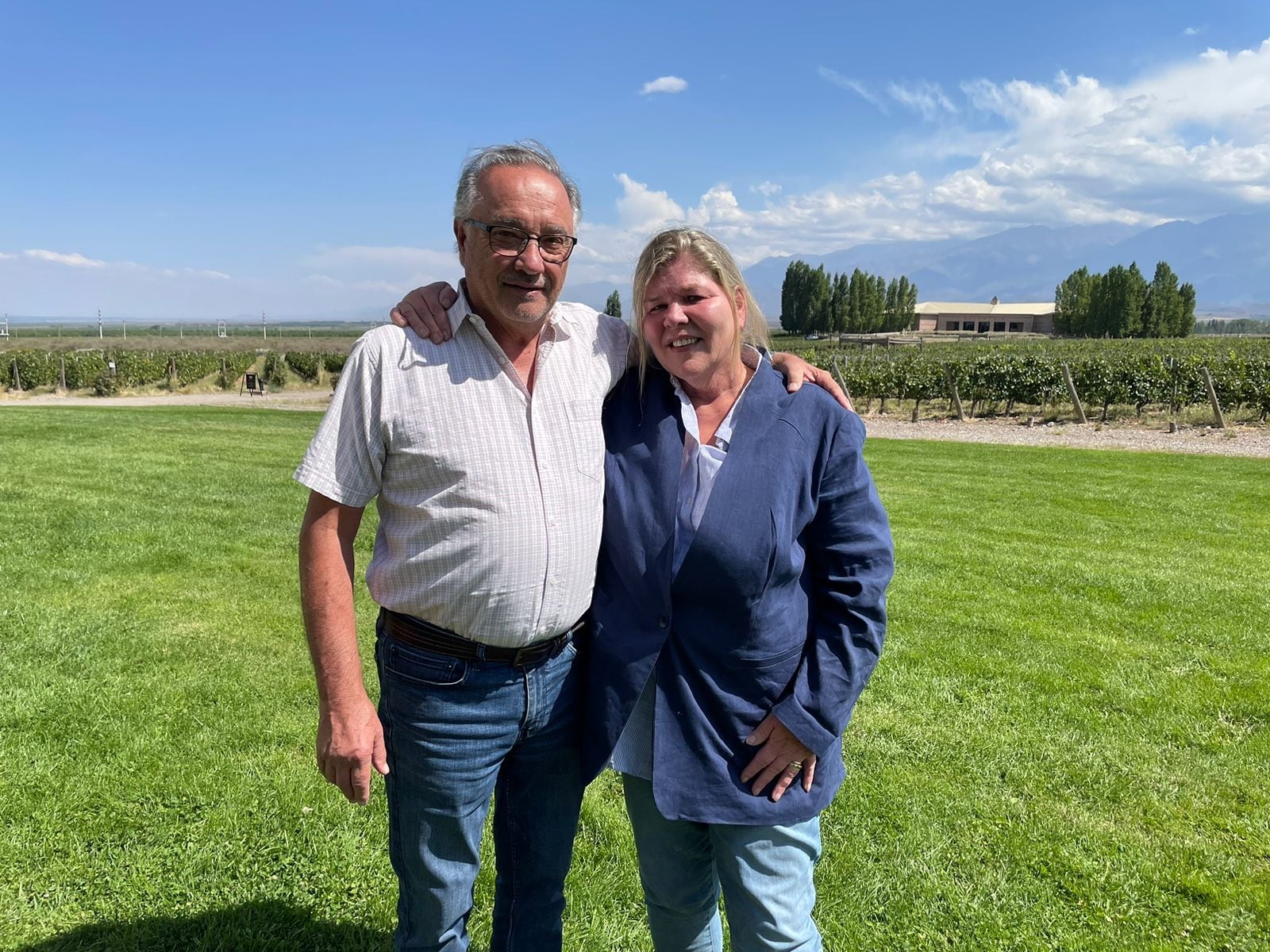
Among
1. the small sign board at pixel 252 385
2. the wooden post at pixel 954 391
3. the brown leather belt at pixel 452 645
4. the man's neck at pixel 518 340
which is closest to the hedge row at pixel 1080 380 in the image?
the wooden post at pixel 954 391

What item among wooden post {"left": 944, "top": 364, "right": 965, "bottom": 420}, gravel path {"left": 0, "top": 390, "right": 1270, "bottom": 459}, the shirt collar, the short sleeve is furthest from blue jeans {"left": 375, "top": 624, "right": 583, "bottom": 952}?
wooden post {"left": 944, "top": 364, "right": 965, "bottom": 420}

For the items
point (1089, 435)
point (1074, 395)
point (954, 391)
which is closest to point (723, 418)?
point (1089, 435)

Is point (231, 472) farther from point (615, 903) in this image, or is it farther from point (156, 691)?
point (615, 903)

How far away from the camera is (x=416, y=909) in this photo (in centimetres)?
197

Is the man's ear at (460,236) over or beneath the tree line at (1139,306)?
beneath

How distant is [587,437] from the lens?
197 cm

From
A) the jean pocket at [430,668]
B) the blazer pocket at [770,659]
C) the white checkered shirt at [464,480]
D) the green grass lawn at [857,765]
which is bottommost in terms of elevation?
the green grass lawn at [857,765]

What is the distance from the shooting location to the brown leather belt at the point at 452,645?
1.87 m

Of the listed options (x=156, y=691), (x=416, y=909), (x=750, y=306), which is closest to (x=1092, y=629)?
(x=750, y=306)

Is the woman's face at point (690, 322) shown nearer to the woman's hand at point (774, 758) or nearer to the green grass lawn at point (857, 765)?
the woman's hand at point (774, 758)

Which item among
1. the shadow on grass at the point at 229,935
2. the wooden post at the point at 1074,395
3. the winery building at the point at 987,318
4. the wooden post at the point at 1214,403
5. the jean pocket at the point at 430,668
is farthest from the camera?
the winery building at the point at 987,318

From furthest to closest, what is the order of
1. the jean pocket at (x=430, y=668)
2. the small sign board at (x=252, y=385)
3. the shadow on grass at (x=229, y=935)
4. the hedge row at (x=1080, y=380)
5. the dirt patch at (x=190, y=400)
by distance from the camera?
the small sign board at (x=252, y=385) → the dirt patch at (x=190, y=400) → the hedge row at (x=1080, y=380) → the shadow on grass at (x=229, y=935) → the jean pocket at (x=430, y=668)

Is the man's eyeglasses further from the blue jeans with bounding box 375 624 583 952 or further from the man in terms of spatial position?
the blue jeans with bounding box 375 624 583 952

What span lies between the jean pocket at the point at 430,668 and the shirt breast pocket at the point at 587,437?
1.74 ft
